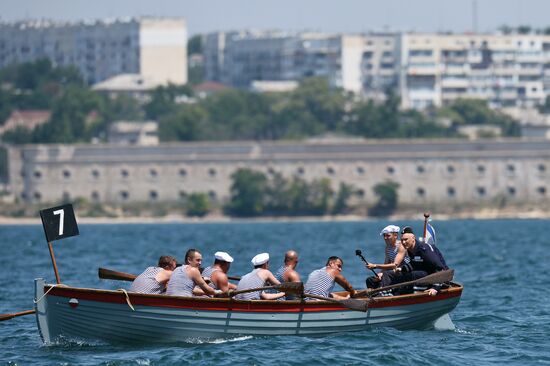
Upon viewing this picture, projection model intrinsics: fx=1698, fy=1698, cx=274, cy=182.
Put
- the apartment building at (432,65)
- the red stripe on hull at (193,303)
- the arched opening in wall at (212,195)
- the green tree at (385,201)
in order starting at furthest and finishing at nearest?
the apartment building at (432,65) → the arched opening in wall at (212,195) → the green tree at (385,201) → the red stripe on hull at (193,303)

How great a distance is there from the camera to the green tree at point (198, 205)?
12125cm

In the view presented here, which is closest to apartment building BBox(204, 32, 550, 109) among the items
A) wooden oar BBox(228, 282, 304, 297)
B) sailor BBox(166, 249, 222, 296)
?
sailor BBox(166, 249, 222, 296)

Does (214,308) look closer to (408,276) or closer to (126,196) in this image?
(408,276)

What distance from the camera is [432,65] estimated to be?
17000 cm

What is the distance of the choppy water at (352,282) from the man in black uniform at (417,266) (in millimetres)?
1000

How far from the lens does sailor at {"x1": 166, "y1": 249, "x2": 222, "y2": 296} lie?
29484 mm

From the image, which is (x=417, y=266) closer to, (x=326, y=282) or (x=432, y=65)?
(x=326, y=282)

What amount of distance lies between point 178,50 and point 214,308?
520 ft

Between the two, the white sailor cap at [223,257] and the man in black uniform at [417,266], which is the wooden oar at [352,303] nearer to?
the man in black uniform at [417,266]

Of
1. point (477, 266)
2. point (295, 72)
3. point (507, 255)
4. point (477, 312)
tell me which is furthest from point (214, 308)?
point (295, 72)

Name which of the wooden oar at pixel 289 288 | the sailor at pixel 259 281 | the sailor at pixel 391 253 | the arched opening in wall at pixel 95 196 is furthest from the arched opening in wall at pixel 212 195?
the wooden oar at pixel 289 288

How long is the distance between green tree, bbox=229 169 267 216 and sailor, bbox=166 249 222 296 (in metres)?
90.3

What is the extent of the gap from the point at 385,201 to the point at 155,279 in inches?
3560

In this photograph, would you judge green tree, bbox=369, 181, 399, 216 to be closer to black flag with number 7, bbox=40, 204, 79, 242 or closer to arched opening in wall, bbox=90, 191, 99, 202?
arched opening in wall, bbox=90, 191, 99, 202
